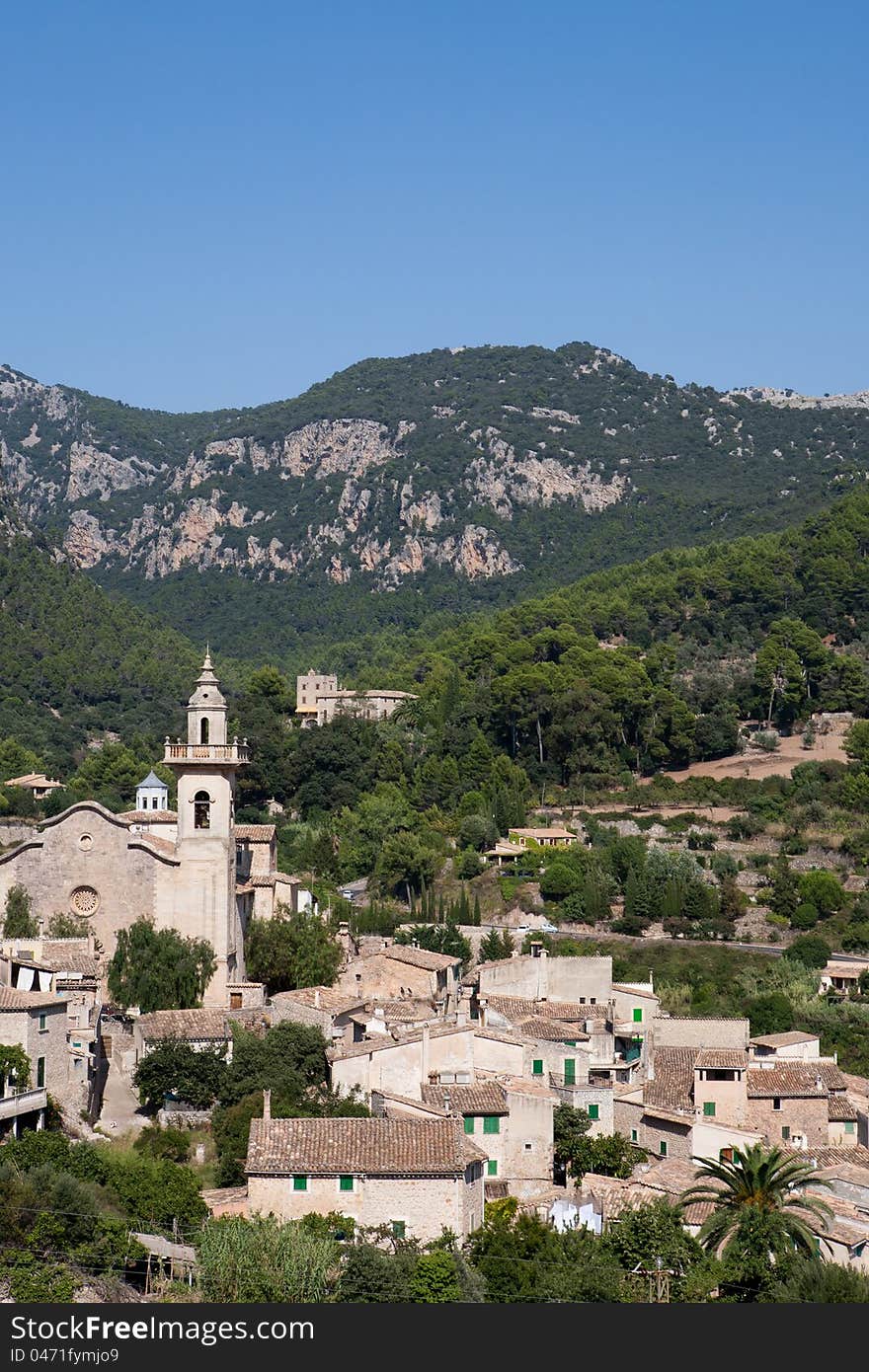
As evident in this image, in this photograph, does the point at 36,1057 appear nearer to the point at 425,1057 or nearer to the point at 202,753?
the point at 425,1057

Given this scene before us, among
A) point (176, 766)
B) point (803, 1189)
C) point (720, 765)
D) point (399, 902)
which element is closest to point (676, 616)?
point (720, 765)

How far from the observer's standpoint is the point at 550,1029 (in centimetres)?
3909

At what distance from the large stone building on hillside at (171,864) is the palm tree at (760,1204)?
14.3m

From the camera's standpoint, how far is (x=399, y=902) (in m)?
68.1

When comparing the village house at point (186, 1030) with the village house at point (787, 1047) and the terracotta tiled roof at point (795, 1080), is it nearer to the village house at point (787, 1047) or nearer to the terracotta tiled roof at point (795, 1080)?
the terracotta tiled roof at point (795, 1080)

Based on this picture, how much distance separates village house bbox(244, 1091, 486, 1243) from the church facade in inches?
493

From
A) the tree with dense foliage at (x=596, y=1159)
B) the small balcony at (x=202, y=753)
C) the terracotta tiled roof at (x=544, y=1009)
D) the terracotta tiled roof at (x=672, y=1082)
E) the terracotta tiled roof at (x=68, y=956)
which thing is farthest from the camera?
the small balcony at (x=202, y=753)

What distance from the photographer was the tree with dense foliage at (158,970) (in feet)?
135

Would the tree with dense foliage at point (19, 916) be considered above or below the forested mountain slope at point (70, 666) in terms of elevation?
Answer: below

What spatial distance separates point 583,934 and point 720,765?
23520 mm

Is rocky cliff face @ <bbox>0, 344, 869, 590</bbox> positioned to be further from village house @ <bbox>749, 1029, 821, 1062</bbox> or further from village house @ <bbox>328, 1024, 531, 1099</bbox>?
village house @ <bbox>328, 1024, 531, 1099</bbox>

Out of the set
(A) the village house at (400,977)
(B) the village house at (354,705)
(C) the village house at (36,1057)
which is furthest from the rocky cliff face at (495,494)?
(C) the village house at (36,1057)

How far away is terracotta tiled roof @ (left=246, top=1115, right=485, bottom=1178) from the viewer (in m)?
29.5

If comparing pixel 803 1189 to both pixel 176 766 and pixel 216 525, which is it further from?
pixel 216 525
